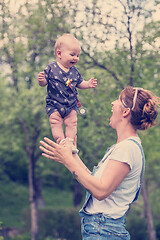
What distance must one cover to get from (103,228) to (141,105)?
1130 mm

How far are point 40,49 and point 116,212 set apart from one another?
8.18 meters

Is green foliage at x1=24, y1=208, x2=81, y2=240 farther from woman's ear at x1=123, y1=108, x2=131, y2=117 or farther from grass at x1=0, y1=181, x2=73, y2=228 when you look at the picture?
woman's ear at x1=123, y1=108, x2=131, y2=117

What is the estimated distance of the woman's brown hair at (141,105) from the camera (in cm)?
328

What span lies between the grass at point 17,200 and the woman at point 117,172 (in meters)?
24.0

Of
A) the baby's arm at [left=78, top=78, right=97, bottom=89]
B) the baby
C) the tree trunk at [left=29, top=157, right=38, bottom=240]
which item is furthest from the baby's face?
the tree trunk at [left=29, top=157, right=38, bottom=240]

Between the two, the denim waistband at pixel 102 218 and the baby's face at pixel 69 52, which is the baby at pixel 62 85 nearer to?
the baby's face at pixel 69 52

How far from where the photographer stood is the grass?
28.2 metres

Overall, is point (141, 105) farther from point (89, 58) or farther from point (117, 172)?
point (89, 58)

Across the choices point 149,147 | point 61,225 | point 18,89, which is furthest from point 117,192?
point 61,225

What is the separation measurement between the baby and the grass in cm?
2387

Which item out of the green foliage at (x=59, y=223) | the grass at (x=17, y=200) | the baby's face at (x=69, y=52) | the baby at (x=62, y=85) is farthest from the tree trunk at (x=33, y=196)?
the baby's face at (x=69, y=52)

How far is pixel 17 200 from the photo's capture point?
32562 mm

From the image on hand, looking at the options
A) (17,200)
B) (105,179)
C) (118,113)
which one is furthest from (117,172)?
(17,200)

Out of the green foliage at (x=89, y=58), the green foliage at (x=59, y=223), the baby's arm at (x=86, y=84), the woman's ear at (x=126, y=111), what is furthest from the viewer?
the green foliage at (x=59, y=223)
